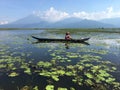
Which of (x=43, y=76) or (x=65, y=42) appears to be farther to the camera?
(x=65, y=42)

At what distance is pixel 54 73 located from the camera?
1180 cm

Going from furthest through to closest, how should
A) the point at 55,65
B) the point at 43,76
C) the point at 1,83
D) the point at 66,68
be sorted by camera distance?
1. the point at 55,65
2. the point at 66,68
3. the point at 43,76
4. the point at 1,83

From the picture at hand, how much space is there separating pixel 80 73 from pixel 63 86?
255cm

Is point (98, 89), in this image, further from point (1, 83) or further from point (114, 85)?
point (1, 83)

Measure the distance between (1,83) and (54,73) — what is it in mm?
3697

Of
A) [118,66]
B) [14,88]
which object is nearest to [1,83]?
[14,88]

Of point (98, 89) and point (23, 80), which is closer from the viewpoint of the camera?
point (98, 89)

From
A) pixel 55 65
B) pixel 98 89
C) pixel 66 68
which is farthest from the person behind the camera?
pixel 55 65

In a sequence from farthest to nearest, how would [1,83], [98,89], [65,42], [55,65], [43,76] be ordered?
[65,42] < [55,65] < [43,76] < [1,83] < [98,89]

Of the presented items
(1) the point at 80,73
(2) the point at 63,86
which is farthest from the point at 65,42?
(2) the point at 63,86

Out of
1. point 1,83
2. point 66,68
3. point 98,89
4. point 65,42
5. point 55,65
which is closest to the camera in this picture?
point 98,89

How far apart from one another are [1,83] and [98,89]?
6037 millimetres

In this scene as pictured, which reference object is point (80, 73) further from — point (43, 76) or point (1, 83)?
point (1, 83)

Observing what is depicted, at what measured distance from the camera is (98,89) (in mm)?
9289
